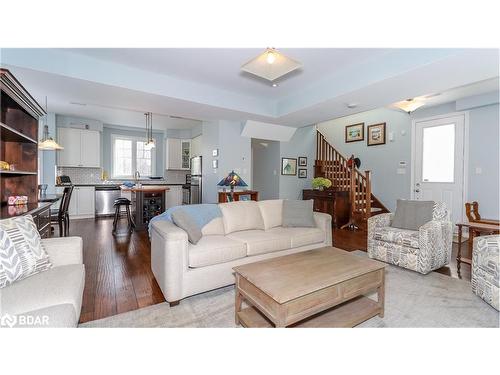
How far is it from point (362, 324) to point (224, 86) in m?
3.79

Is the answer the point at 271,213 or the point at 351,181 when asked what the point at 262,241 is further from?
the point at 351,181

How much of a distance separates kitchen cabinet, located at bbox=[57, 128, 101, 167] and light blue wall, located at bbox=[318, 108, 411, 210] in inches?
271

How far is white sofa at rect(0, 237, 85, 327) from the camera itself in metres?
1.22

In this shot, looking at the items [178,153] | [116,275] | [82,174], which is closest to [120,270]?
[116,275]

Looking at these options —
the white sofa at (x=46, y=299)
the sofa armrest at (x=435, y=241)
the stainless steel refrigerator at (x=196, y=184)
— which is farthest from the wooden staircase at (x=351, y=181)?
the white sofa at (x=46, y=299)

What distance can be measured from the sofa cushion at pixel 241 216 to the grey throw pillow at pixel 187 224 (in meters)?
0.53

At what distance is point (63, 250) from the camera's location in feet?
6.27

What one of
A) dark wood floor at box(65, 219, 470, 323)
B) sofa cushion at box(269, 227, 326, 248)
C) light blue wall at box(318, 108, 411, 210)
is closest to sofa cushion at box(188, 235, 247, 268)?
dark wood floor at box(65, 219, 470, 323)

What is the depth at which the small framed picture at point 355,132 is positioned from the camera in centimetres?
646

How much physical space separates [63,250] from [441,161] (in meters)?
6.25

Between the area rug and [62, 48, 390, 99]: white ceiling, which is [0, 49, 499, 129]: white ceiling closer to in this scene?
[62, 48, 390, 99]: white ceiling

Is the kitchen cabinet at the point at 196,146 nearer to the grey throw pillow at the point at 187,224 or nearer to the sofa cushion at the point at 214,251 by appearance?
the grey throw pillow at the point at 187,224
